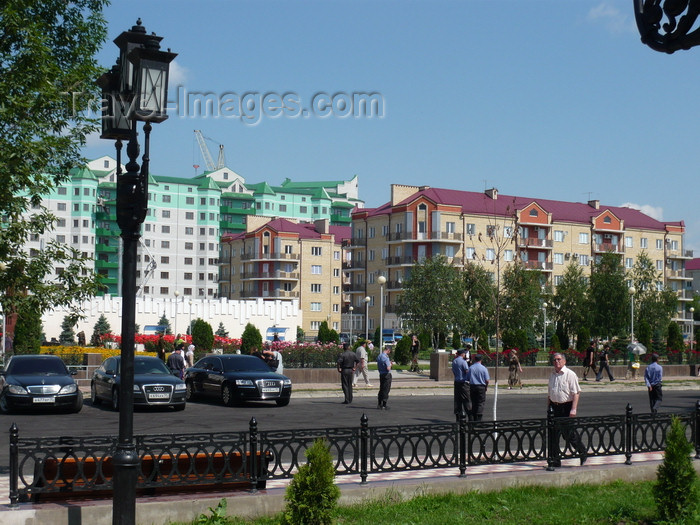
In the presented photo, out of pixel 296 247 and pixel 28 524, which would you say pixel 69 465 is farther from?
pixel 296 247

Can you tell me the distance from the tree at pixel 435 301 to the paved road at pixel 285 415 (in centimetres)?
3827

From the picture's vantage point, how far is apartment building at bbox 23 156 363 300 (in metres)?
115

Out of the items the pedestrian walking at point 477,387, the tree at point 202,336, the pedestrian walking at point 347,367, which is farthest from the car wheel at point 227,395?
the tree at point 202,336

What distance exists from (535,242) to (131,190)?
8681 cm

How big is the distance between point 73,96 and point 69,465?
9585 millimetres

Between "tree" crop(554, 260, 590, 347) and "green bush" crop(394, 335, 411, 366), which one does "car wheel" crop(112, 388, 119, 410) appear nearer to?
"green bush" crop(394, 335, 411, 366)

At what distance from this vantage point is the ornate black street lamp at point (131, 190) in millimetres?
7648

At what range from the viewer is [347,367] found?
24594mm

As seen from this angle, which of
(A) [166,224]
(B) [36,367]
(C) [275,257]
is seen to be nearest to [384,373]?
(B) [36,367]

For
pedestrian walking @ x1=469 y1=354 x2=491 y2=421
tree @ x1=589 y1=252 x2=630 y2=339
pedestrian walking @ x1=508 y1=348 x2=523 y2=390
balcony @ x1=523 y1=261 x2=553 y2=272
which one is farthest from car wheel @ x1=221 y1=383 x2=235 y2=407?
balcony @ x1=523 y1=261 x2=553 y2=272

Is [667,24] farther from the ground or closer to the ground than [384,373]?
farther from the ground

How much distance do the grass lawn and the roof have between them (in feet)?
243

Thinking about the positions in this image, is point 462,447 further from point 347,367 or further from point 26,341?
point 26,341

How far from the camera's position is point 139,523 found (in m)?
8.47
